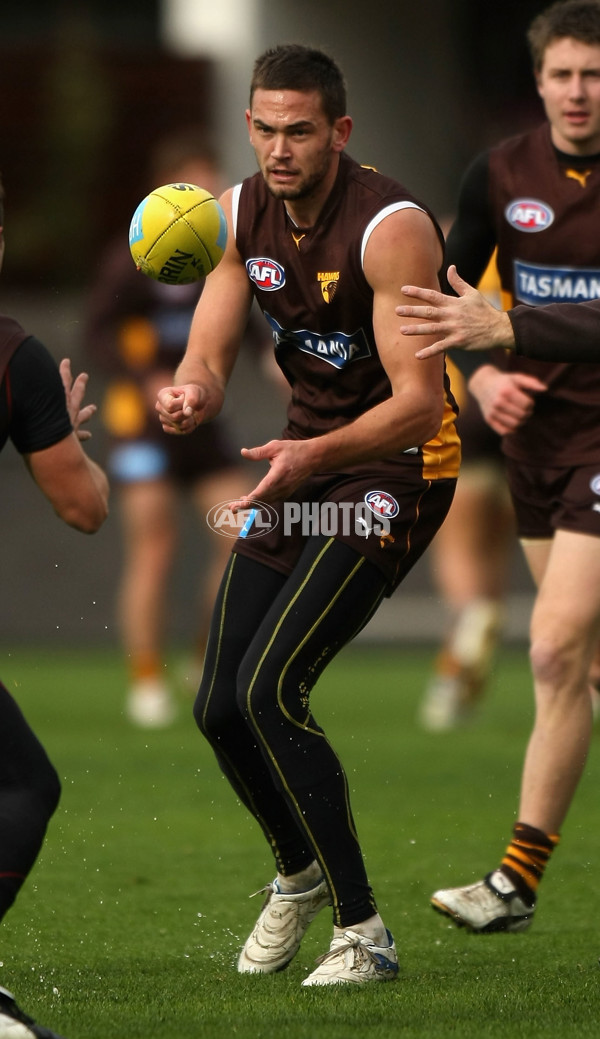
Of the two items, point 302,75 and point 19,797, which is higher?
point 302,75

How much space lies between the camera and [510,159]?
5770mm

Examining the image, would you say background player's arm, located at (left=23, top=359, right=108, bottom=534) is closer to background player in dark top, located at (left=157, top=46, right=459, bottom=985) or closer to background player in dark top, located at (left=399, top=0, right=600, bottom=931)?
background player in dark top, located at (left=157, top=46, right=459, bottom=985)

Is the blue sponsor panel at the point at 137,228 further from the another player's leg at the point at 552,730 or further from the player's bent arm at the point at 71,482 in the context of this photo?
the another player's leg at the point at 552,730

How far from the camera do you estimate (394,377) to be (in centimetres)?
457

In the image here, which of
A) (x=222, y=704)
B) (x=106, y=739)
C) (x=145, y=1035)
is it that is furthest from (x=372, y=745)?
(x=145, y=1035)

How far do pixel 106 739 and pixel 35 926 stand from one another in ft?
12.8

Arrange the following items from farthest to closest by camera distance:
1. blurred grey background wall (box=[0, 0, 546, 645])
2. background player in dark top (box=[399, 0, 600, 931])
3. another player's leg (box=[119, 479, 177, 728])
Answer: blurred grey background wall (box=[0, 0, 546, 645]) < another player's leg (box=[119, 479, 177, 728]) < background player in dark top (box=[399, 0, 600, 931])

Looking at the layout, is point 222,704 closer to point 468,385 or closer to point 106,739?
point 468,385

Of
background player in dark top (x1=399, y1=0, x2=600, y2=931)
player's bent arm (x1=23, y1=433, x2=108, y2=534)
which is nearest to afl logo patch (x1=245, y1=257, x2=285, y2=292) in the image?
player's bent arm (x1=23, y1=433, x2=108, y2=534)

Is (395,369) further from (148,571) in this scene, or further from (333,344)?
(148,571)

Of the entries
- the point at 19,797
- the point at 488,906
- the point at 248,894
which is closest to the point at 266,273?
the point at 19,797

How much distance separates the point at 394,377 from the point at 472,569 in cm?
507

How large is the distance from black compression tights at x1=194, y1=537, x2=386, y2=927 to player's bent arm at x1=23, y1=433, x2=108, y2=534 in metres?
0.54

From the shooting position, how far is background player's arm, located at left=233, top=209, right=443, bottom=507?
451 cm
